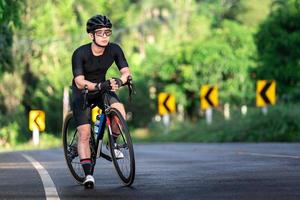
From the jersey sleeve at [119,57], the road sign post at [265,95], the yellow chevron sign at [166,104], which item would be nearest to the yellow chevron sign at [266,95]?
the road sign post at [265,95]

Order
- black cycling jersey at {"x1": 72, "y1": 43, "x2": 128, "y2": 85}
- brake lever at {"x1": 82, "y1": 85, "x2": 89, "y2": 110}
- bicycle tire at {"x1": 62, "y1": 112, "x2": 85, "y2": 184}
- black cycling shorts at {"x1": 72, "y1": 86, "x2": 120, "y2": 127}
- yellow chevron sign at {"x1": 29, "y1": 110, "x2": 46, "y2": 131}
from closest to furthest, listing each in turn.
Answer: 1. brake lever at {"x1": 82, "y1": 85, "x2": 89, "y2": 110}
2. black cycling jersey at {"x1": 72, "y1": 43, "x2": 128, "y2": 85}
3. black cycling shorts at {"x1": 72, "y1": 86, "x2": 120, "y2": 127}
4. bicycle tire at {"x1": 62, "y1": 112, "x2": 85, "y2": 184}
5. yellow chevron sign at {"x1": 29, "y1": 110, "x2": 46, "y2": 131}

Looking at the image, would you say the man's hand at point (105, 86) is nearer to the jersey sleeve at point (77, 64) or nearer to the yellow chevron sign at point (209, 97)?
the jersey sleeve at point (77, 64)

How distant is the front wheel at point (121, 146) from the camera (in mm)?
10242

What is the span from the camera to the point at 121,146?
1049 cm

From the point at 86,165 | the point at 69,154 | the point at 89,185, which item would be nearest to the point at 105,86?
A: the point at 86,165

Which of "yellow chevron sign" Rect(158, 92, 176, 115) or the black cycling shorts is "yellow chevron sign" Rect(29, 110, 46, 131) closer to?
"yellow chevron sign" Rect(158, 92, 176, 115)

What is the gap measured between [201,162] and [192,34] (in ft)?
214

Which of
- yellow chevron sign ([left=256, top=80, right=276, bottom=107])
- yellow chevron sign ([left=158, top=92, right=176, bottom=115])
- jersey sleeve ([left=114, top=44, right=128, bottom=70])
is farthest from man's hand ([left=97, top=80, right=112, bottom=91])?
yellow chevron sign ([left=158, top=92, right=176, bottom=115])

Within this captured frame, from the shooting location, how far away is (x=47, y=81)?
197 feet

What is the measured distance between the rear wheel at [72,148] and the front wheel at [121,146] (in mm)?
660

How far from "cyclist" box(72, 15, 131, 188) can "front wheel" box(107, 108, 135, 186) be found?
32 millimetres

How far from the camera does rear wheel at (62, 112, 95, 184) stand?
1133 centimetres

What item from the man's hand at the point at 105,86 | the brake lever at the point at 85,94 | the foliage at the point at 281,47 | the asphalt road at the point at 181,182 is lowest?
the asphalt road at the point at 181,182

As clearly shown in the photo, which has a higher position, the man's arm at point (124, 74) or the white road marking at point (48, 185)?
the man's arm at point (124, 74)
